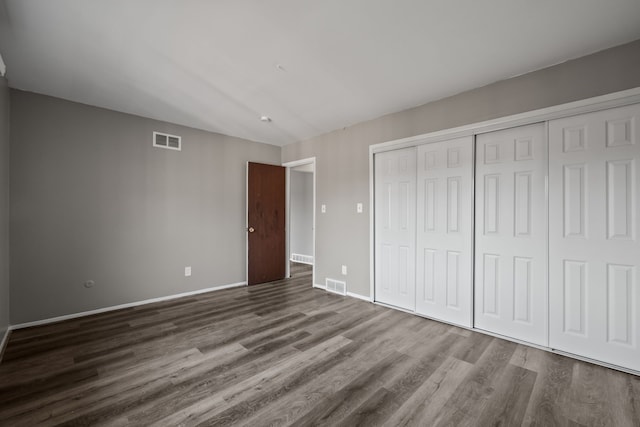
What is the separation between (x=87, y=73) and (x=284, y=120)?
7.43ft

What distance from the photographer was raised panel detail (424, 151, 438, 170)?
3.29 meters

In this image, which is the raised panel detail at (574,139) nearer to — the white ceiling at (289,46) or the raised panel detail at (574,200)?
the raised panel detail at (574,200)

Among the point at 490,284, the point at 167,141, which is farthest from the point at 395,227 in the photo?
the point at 167,141

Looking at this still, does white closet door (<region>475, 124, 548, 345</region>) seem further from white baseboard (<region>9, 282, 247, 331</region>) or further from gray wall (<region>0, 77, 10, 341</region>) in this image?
gray wall (<region>0, 77, 10, 341</region>)

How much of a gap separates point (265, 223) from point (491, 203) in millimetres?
3655

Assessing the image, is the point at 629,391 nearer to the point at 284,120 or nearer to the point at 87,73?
the point at 284,120

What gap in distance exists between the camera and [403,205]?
141 inches

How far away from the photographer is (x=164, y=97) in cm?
326

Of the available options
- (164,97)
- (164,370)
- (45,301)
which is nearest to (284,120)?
(164,97)

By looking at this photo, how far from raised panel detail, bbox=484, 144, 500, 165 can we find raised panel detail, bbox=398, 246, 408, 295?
4.61 feet

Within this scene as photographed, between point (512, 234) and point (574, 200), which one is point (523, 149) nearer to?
point (574, 200)

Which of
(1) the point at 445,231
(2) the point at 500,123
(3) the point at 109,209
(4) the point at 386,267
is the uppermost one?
(2) the point at 500,123

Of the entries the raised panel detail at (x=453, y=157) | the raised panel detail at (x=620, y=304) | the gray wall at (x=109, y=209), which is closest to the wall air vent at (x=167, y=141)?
the gray wall at (x=109, y=209)

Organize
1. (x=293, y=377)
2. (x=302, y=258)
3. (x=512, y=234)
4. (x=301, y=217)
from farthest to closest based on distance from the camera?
(x=301, y=217)
(x=302, y=258)
(x=512, y=234)
(x=293, y=377)
